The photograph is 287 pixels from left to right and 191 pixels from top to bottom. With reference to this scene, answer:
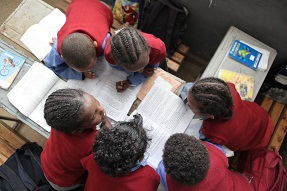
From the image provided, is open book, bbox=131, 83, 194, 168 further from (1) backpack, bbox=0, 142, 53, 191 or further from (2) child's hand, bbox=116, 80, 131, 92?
(1) backpack, bbox=0, 142, 53, 191

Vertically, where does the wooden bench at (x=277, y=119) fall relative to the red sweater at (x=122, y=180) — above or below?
above

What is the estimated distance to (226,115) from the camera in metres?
1.31

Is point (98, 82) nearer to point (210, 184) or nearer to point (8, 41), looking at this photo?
point (8, 41)

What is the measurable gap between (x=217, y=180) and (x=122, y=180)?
0.41 metres

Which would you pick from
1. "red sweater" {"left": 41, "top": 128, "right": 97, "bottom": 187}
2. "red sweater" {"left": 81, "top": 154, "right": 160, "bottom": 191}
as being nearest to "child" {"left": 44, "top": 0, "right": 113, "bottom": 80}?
"red sweater" {"left": 41, "top": 128, "right": 97, "bottom": 187}

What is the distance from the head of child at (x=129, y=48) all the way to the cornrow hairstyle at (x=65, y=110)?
27cm

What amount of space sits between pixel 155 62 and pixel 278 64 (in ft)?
2.98

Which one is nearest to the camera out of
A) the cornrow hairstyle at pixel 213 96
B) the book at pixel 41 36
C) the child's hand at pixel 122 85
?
the cornrow hairstyle at pixel 213 96

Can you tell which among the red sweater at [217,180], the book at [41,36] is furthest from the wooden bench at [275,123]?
the book at [41,36]

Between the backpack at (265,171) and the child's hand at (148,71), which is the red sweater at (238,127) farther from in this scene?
the child's hand at (148,71)

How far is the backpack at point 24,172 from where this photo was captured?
1532 millimetres

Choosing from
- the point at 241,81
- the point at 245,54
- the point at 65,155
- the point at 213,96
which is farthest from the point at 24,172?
the point at 245,54

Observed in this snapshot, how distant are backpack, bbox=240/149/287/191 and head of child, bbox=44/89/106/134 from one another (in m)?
0.98

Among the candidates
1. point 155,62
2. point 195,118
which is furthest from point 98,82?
point 195,118
